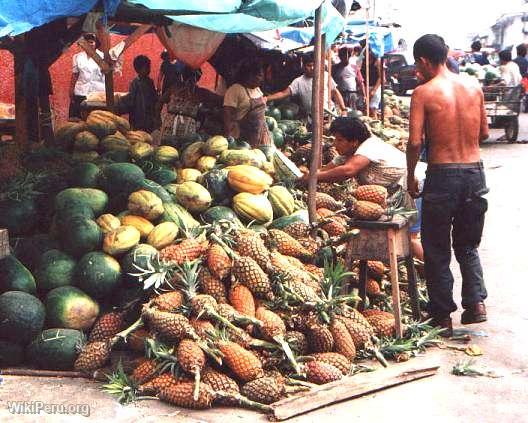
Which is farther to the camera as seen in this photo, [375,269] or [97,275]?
[375,269]

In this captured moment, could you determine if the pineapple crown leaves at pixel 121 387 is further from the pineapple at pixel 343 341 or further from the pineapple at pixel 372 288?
the pineapple at pixel 372 288

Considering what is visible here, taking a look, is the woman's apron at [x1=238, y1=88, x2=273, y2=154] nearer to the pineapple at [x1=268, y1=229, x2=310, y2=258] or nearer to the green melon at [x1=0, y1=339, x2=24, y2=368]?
the pineapple at [x1=268, y1=229, x2=310, y2=258]

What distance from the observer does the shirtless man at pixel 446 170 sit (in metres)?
5.47

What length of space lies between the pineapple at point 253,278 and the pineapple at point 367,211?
920 millimetres

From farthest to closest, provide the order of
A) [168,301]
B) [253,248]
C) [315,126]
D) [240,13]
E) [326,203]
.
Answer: [326,203] < [315,126] < [240,13] < [253,248] < [168,301]

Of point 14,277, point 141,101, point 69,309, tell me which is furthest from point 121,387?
point 141,101

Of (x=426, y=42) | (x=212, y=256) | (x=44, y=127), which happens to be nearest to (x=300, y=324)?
(x=212, y=256)

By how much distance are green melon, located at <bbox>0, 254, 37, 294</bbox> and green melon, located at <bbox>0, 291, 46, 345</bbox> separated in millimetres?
120

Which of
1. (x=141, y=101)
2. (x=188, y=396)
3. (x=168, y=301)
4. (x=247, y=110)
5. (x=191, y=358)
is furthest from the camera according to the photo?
(x=141, y=101)

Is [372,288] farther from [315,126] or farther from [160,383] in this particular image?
[160,383]

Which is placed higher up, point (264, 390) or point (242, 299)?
point (242, 299)

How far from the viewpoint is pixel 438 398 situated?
14.7ft

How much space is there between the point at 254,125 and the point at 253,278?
4.64 metres

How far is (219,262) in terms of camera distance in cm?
509
